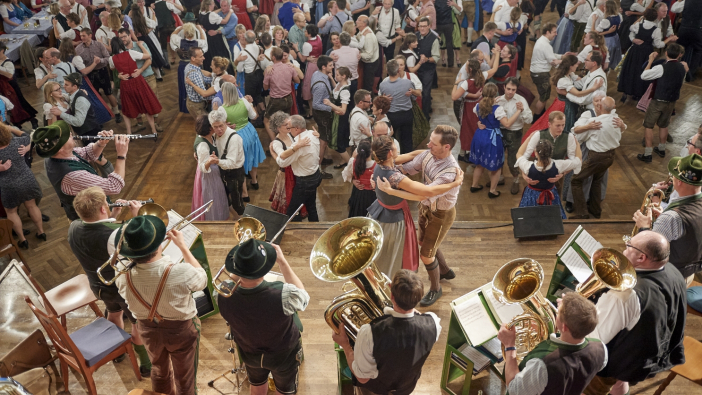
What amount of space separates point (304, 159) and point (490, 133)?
2.25m

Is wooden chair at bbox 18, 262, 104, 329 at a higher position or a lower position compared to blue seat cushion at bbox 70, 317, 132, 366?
lower

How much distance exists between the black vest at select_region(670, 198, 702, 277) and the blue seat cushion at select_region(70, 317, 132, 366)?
145 inches

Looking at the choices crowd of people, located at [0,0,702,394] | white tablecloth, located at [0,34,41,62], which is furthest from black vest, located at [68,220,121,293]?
white tablecloth, located at [0,34,41,62]

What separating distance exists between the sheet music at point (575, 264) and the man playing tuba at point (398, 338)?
4.45 feet

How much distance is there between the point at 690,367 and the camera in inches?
131

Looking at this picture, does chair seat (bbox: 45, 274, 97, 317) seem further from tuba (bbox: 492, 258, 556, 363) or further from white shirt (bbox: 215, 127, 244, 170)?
tuba (bbox: 492, 258, 556, 363)

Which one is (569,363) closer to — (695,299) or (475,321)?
(475,321)

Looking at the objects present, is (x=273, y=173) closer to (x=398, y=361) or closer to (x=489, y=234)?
(x=489, y=234)

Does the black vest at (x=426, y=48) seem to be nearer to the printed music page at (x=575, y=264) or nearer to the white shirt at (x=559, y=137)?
the white shirt at (x=559, y=137)

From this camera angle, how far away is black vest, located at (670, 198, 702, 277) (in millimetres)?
3596

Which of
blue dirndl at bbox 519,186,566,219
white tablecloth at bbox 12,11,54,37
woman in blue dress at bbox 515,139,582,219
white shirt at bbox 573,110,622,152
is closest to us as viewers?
woman in blue dress at bbox 515,139,582,219

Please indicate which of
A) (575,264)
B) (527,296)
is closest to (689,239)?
(575,264)

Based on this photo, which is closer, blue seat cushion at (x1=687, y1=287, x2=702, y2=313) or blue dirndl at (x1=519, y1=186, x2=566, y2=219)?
blue seat cushion at (x1=687, y1=287, x2=702, y2=313)

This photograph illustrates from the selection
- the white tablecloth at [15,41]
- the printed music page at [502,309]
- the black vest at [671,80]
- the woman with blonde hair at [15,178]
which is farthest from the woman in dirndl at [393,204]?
the white tablecloth at [15,41]
